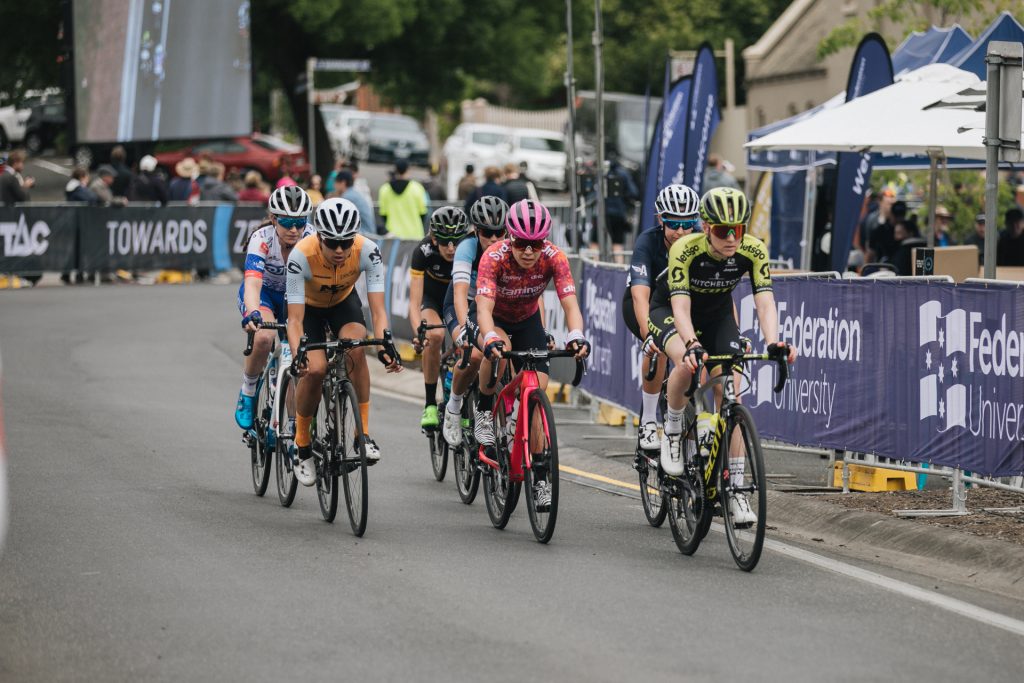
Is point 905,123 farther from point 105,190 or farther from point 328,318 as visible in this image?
point 105,190

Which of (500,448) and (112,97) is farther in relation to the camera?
(112,97)

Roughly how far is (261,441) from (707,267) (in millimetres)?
3457

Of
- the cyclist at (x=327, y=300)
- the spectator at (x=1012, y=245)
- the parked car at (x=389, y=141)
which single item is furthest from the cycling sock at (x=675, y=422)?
the parked car at (x=389, y=141)

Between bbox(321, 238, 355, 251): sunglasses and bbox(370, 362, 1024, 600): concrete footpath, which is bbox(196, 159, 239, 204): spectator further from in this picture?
bbox(321, 238, 355, 251): sunglasses

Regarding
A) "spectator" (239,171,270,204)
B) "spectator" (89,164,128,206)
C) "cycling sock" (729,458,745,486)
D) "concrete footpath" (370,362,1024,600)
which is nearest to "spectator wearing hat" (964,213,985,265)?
"concrete footpath" (370,362,1024,600)

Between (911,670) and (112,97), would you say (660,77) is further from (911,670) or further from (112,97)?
(911,670)

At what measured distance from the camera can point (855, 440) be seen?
1110cm

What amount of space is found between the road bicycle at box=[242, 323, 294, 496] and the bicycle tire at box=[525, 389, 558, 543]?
189cm

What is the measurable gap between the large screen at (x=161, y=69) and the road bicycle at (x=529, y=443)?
27560 mm

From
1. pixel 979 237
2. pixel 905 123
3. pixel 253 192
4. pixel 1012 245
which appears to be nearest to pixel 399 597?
pixel 905 123

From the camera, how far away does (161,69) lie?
36.5m

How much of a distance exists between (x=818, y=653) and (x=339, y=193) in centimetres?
1603

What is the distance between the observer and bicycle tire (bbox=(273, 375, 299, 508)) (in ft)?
34.3

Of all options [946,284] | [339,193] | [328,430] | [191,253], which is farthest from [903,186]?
[328,430]
